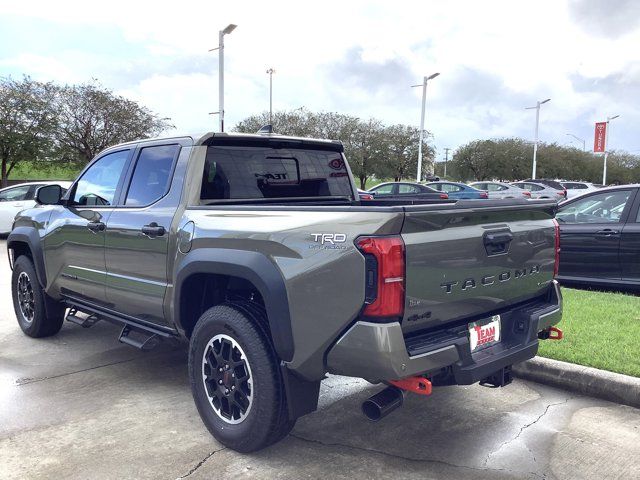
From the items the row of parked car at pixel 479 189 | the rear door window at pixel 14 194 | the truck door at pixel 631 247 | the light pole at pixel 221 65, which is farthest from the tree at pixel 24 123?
the truck door at pixel 631 247

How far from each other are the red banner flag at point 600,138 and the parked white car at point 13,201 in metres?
52.2

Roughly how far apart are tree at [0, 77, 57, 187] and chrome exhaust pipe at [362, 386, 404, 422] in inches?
1147

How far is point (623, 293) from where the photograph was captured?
7105 millimetres

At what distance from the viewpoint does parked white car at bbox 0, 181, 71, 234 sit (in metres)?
14.5

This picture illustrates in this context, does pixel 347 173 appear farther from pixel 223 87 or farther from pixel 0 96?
pixel 0 96

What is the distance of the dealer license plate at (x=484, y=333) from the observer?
10.0 feet

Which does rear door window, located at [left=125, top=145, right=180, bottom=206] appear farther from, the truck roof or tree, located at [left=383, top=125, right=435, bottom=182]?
tree, located at [left=383, top=125, right=435, bottom=182]

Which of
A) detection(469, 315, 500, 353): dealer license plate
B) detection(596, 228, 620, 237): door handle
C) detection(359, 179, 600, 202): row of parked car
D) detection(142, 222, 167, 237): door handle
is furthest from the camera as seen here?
detection(359, 179, 600, 202): row of parked car

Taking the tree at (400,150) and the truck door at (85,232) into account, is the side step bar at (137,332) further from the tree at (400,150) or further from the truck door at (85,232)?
the tree at (400,150)

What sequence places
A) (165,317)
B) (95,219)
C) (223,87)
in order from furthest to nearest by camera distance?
(223,87)
(95,219)
(165,317)

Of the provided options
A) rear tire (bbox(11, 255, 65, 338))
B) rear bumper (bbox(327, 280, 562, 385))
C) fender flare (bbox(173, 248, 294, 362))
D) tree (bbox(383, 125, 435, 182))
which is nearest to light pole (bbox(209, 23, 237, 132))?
rear tire (bbox(11, 255, 65, 338))

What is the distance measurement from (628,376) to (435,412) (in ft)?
4.91

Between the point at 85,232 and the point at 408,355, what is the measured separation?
312 cm

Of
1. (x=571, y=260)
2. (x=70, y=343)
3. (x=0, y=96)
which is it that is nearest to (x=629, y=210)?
(x=571, y=260)
